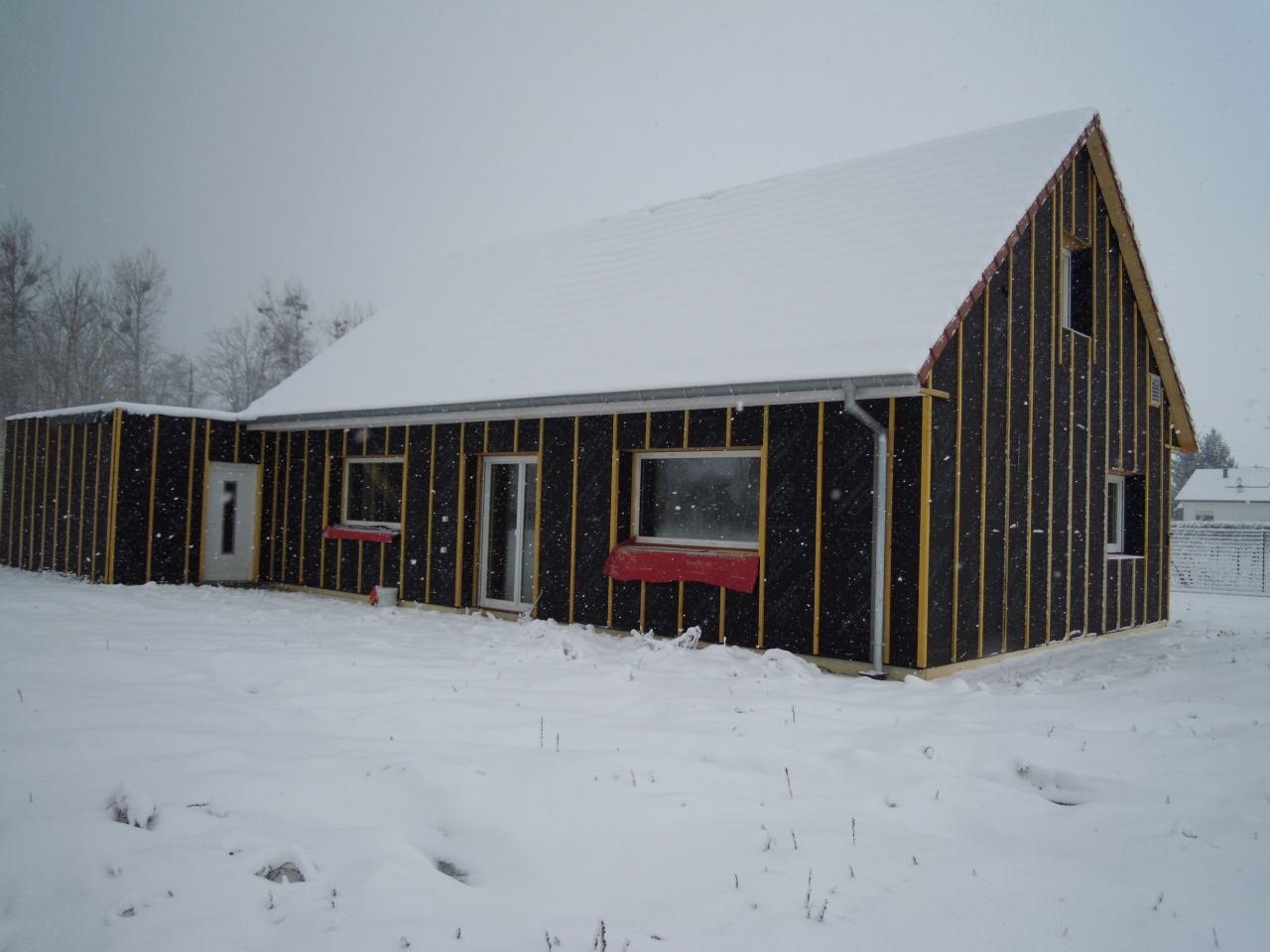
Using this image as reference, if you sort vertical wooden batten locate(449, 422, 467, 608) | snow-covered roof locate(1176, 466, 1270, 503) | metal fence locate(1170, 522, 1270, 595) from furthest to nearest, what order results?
1. snow-covered roof locate(1176, 466, 1270, 503)
2. metal fence locate(1170, 522, 1270, 595)
3. vertical wooden batten locate(449, 422, 467, 608)

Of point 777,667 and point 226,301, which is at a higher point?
point 226,301

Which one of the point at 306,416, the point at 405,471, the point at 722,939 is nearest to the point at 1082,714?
the point at 722,939

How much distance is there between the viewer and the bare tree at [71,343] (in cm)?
2662

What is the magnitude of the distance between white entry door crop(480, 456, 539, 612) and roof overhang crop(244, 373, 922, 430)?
2.26 ft

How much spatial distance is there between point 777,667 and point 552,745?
9.06 feet

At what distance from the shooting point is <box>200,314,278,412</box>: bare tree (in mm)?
32312

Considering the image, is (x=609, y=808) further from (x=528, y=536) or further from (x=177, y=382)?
(x=177, y=382)

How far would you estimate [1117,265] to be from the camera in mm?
10578

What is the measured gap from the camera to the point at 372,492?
1183cm

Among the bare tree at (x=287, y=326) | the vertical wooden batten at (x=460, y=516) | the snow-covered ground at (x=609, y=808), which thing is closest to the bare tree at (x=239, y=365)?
the bare tree at (x=287, y=326)

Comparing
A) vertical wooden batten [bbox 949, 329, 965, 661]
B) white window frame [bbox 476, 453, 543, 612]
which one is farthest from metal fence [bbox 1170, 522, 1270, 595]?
white window frame [bbox 476, 453, 543, 612]

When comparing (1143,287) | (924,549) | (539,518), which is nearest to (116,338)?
(539,518)

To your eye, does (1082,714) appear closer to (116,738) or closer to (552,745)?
(552,745)

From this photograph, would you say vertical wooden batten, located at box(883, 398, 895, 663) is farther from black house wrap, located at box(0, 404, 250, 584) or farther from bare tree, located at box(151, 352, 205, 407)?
bare tree, located at box(151, 352, 205, 407)
